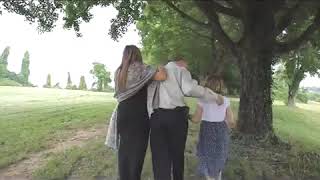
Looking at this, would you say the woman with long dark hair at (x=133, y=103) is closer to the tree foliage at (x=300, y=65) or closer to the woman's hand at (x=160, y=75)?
the woman's hand at (x=160, y=75)

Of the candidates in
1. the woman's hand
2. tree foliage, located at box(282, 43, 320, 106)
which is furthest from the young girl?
tree foliage, located at box(282, 43, 320, 106)

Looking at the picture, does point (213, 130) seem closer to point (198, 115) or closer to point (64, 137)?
point (198, 115)

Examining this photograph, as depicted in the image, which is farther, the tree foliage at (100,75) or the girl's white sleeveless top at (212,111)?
the tree foliage at (100,75)

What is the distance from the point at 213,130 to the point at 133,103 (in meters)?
1.22

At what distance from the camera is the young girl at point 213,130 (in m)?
8.11

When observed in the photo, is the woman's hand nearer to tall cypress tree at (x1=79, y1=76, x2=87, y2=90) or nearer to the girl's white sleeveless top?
the girl's white sleeveless top

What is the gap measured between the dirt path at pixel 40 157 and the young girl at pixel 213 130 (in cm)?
369

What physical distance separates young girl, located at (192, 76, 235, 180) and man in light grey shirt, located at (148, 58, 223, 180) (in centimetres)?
32

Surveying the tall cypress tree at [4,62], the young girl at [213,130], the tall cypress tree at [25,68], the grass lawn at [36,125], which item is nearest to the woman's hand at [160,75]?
the young girl at [213,130]

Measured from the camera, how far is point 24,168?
35.9ft

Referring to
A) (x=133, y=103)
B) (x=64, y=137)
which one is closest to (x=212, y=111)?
(x=133, y=103)

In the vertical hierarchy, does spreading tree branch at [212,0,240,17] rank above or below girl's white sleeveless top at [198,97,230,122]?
above

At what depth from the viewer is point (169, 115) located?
7645 mm

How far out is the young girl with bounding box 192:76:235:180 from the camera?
8.11 m
